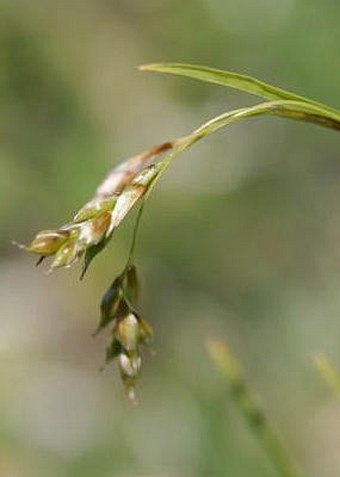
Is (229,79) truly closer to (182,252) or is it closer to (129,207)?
(129,207)

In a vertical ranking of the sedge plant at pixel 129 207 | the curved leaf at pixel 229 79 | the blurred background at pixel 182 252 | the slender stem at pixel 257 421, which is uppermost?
the curved leaf at pixel 229 79

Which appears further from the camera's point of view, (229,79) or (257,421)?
(257,421)

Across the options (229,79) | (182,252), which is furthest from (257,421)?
(182,252)

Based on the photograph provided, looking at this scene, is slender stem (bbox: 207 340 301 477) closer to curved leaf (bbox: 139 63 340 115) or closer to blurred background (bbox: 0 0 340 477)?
curved leaf (bbox: 139 63 340 115)

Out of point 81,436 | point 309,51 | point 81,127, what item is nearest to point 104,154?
point 81,127

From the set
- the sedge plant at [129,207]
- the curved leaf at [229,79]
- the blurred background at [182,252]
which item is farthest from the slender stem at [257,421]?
the blurred background at [182,252]

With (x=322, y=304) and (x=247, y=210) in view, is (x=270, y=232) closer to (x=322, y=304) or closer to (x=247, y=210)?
(x=247, y=210)

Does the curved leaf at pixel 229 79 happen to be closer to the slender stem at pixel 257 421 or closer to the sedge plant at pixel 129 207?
the sedge plant at pixel 129 207

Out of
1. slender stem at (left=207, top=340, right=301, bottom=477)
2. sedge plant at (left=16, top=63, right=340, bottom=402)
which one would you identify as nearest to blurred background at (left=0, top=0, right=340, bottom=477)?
slender stem at (left=207, top=340, right=301, bottom=477)
